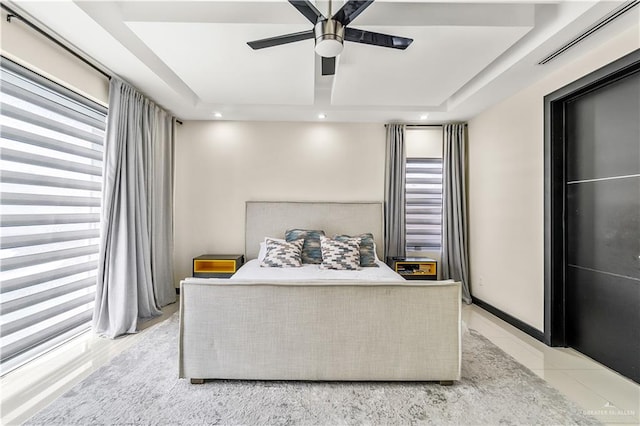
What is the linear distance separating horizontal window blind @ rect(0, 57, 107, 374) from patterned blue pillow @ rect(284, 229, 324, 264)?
2135mm

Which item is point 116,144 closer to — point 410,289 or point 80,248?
point 80,248

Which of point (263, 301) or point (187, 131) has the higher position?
point (187, 131)

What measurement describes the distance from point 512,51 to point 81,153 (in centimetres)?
409

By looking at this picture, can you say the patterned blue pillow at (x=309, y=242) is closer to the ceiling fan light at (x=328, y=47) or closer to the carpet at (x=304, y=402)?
the carpet at (x=304, y=402)

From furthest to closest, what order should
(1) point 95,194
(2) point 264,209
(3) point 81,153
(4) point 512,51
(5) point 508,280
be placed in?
(2) point 264,209 < (5) point 508,280 < (1) point 95,194 < (3) point 81,153 < (4) point 512,51

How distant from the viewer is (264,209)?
4348mm

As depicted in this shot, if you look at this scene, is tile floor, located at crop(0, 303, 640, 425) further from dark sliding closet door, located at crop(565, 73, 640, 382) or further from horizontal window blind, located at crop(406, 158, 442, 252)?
horizontal window blind, located at crop(406, 158, 442, 252)

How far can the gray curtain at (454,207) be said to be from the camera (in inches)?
170

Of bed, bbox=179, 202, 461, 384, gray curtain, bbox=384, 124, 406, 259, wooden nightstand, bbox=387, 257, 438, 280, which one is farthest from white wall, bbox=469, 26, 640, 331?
bed, bbox=179, 202, 461, 384

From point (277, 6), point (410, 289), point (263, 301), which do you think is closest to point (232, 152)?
point (277, 6)

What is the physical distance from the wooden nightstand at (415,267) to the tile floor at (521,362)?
1.11 meters

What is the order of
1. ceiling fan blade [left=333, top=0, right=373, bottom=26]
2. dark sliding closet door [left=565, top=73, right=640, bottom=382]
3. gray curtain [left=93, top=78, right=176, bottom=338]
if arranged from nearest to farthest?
ceiling fan blade [left=333, top=0, right=373, bottom=26]
dark sliding closet door [left=565, top=73, right=640, bottom=382]
gray curtain [left=93, top=78, right=176, bottom=338]

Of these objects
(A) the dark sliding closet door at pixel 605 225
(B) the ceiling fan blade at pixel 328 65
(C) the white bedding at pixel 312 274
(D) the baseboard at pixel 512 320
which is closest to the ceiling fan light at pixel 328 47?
(B) the ceiling fan blade at pixel 328 65

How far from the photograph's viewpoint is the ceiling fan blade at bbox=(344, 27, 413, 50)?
2.01 meters
